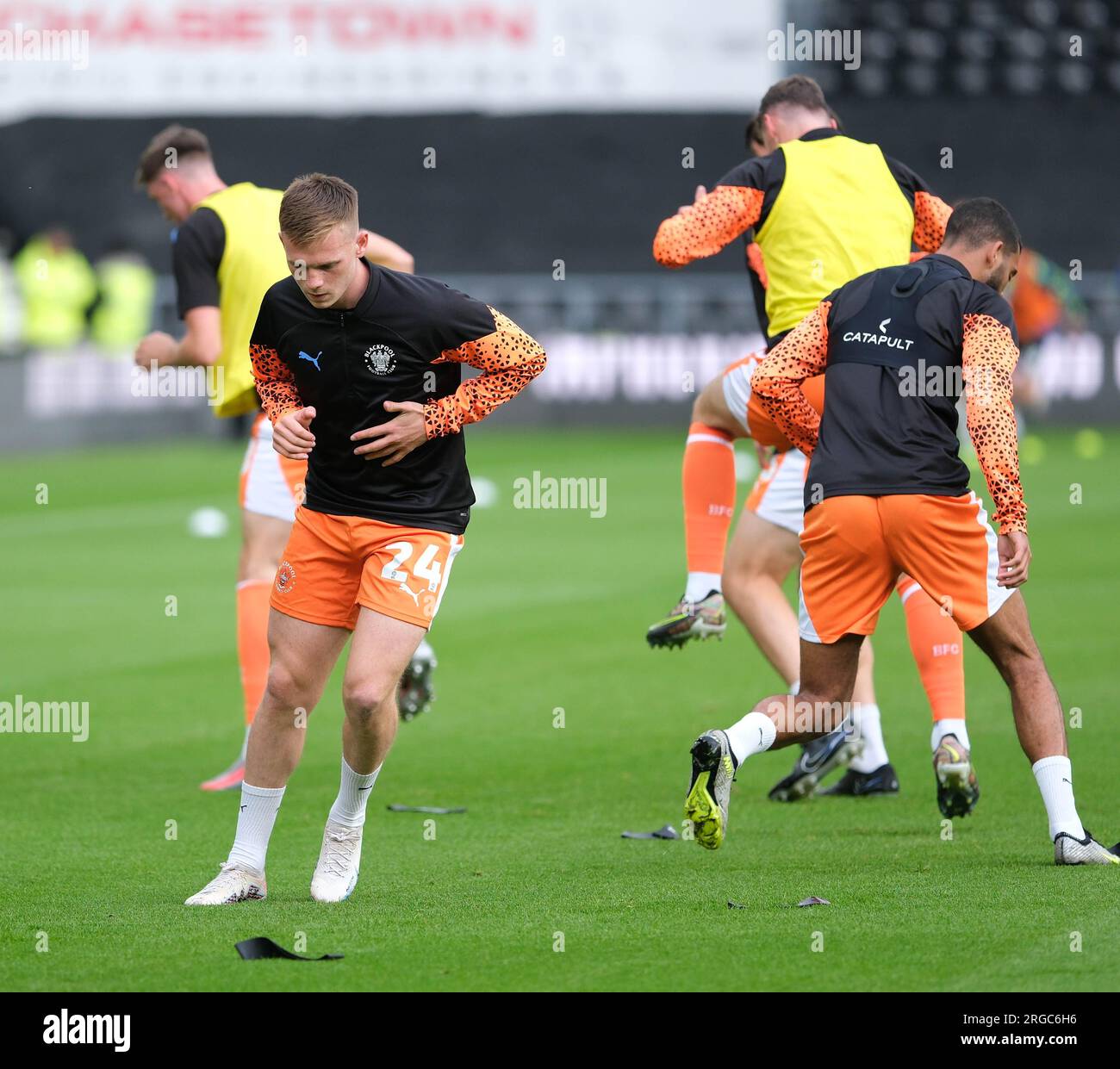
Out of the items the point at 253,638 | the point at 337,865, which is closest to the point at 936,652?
the point at 337,865

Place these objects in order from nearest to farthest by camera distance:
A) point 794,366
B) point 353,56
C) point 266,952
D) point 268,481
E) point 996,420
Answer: point 266,952, point 996,420, point 794,366, point 268,481, point 353,56

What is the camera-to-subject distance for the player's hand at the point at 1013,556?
623cm

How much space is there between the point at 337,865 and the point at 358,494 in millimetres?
1128

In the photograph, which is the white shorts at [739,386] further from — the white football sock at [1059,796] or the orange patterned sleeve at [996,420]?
the white football sock at [1059,796]

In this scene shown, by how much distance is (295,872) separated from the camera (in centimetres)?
686

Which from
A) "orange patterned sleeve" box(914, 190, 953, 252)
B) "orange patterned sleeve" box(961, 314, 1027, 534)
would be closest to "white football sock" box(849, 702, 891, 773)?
"orange patterned sleeve" box(914, 190, 953, 252)

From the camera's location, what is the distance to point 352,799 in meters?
6.39

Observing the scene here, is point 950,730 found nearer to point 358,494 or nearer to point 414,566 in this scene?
point 414,566

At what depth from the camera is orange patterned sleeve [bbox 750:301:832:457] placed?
22.6 ft

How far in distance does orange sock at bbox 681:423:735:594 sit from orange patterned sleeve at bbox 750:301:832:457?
Result: 1.64 metres

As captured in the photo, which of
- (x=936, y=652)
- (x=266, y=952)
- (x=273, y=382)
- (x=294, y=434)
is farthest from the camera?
(x=936, y=652)
